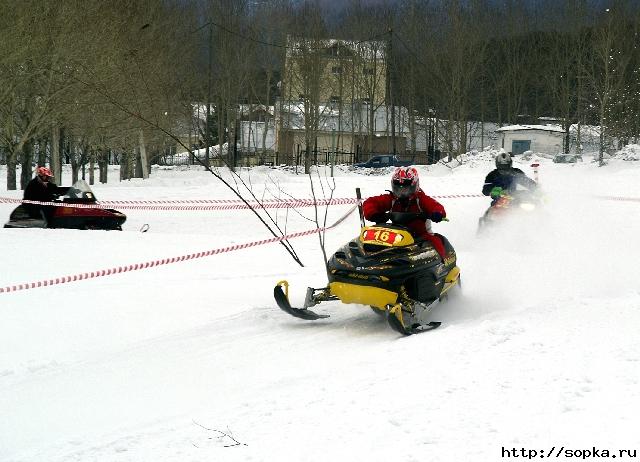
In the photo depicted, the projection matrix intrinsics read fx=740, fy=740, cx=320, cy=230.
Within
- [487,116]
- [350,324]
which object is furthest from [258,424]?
[487,116]

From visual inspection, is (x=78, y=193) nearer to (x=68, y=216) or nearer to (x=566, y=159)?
(x=68, y=216)

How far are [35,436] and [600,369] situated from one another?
3.70 metres

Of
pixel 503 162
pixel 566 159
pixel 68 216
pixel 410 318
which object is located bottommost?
pixel 410 318

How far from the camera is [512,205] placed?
42.3 ft

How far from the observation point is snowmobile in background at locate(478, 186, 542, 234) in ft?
41.9

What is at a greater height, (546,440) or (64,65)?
(64,65)

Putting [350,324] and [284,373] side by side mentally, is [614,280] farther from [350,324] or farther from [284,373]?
[284,373]

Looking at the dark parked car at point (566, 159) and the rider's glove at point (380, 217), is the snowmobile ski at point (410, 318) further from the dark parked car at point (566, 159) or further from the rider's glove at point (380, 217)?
the dark parked car at point (566, 159)

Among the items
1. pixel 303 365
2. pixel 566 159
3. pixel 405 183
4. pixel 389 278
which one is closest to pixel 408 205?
pixel 405 183

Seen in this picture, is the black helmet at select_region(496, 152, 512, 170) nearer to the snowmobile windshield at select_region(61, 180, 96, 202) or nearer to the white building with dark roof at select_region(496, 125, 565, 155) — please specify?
the snowmobile windshield at select_region(61, 180, 96, 202)

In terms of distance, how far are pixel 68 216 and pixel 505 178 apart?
863cm

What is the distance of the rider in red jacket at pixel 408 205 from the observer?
7828 millimetres

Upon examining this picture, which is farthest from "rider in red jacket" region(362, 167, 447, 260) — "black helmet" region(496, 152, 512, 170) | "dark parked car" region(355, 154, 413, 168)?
"dark parked car" region(355, 154, 413, 168)

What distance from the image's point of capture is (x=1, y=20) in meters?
19.1
